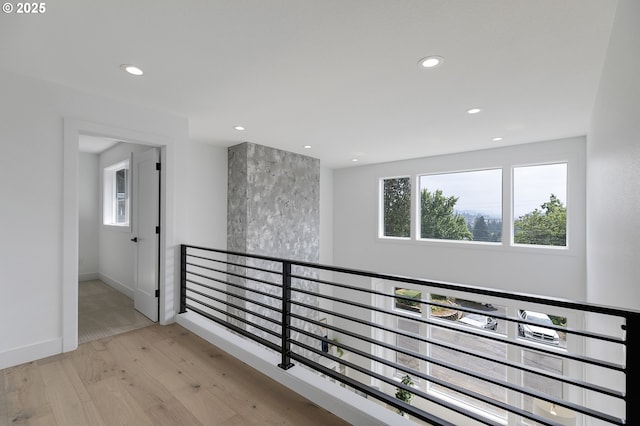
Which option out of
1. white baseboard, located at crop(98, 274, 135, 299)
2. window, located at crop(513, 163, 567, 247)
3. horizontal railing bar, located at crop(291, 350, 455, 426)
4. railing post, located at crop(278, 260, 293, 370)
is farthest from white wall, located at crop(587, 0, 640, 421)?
white baseboard, located at crop(98, 274, 135, 299)

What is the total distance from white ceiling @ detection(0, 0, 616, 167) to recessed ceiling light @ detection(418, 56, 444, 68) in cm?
5

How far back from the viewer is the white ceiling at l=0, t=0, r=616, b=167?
64.3 inches

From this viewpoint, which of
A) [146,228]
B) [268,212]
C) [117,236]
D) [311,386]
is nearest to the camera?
[311,386]

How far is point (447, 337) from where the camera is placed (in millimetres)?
5445

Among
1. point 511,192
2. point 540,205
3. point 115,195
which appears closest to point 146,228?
point 115,195

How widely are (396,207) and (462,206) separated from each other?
127 cm

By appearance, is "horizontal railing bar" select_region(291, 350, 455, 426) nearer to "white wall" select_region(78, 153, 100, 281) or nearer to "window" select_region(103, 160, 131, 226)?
"window" select_region(103, 160, 131, 226)

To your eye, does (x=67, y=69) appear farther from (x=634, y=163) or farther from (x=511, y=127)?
(x=511, y=127)

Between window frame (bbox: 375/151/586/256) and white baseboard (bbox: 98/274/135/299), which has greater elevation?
window frame (bbox: 375/151/586/256)

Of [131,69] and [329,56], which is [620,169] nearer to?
[329,56]

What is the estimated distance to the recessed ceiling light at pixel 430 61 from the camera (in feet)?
6.83

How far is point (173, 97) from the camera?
9.30 feet

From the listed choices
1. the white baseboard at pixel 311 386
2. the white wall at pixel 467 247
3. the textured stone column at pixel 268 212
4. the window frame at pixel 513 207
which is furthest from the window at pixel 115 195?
the window frame at pixel 513 207

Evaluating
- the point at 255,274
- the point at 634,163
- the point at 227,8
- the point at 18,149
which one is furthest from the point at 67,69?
the point at 634,163
